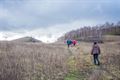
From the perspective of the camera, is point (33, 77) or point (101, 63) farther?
point (101, 63)

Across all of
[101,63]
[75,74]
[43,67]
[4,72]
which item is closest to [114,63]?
[101,63]

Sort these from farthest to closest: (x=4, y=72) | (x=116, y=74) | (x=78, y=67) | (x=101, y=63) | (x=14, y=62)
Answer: (x=101, y=63) → (x=78, y=67) → (x=116, y=74) → (x=14, y=62) → (x=4, y=72)

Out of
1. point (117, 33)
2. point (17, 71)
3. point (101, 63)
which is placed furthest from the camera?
point (117, 33)

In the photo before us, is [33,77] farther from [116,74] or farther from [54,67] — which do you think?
[116,74]

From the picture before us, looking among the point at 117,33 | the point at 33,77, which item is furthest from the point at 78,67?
the point at 117,33

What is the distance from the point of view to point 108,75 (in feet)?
62.6

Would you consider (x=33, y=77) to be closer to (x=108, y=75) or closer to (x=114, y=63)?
(x=108, y=75)

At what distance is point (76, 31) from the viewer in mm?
170375

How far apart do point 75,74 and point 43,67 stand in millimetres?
2073

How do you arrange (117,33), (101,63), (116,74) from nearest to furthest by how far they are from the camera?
(116,74) → (101,63) → (117,33)

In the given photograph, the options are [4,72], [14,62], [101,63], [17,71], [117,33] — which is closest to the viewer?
[4,72]

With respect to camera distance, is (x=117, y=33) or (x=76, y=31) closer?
(x=117, y=33)

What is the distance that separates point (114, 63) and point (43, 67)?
6756mm

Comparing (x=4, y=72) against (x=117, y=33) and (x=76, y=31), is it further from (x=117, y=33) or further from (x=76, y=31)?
(x=76, y=31)
